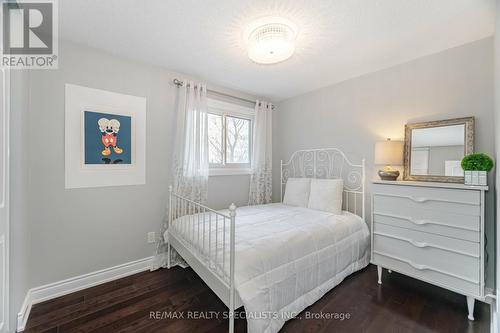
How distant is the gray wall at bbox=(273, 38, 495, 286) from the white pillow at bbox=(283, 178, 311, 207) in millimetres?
630

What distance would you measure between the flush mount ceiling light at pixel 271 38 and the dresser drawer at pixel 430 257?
6.60 ft

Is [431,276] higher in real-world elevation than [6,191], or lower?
lower

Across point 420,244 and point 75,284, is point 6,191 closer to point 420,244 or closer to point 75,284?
point 75,284

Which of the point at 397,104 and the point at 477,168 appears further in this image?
the point at 397,104

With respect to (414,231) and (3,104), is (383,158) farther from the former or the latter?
(3,104)

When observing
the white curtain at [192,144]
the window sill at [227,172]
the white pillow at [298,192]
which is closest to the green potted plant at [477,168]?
the white pillow at [298,192]

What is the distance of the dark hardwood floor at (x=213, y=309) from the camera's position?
1583 millimetres

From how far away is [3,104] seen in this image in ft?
4.17

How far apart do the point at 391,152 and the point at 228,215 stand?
1923 mm

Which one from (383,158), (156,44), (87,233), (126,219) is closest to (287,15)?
(156,44)

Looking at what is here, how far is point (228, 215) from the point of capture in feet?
8.16

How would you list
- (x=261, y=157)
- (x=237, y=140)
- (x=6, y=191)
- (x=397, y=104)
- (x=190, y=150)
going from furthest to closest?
(x=261, y=157) < (x=237, y=140) < (x=190, y=150) < (x=397, y=104) < (x=6, y=191)

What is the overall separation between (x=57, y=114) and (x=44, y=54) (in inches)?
21.1

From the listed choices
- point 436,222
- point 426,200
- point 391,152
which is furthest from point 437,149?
point 436,222
